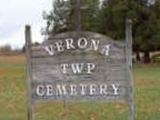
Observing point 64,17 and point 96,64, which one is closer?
point 96,64

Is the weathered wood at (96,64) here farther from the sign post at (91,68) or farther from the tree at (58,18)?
the tree at (58,18)

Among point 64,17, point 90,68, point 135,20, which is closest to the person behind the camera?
point 90,68

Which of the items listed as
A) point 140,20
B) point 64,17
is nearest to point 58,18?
point 64,17

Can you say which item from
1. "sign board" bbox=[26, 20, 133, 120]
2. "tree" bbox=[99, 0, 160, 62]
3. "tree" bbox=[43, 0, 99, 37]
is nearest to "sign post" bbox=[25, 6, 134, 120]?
"sign board" bbox=[26, 20, 133, 120]

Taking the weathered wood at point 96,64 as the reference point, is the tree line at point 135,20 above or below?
above

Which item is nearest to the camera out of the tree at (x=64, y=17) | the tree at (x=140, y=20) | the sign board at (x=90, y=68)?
the sign board at (x=90, y=68)

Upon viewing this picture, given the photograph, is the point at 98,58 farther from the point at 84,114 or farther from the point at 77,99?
the point at 84,114

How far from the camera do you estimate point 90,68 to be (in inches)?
382

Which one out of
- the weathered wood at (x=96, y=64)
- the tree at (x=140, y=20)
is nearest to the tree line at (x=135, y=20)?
the tree at (x=140, y=20)

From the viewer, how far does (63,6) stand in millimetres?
70500

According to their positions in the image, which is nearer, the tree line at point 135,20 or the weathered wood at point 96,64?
the weathered wood at point 96,64

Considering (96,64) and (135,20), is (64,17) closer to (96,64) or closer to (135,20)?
(135,20)

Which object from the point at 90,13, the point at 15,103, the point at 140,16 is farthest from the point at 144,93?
the point at 90,13

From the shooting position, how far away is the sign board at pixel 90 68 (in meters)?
9.69
